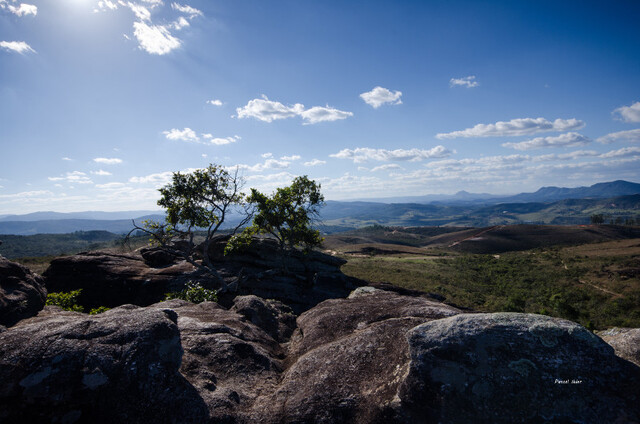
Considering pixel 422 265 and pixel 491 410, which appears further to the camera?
pixel 422 265

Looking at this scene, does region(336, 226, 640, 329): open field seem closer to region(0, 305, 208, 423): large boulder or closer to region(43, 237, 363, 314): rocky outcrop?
region(43, 237, 363, 314): rocky outcrop

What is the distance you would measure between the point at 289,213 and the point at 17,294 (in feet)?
64.2

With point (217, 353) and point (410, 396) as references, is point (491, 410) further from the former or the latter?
point (217, 353)

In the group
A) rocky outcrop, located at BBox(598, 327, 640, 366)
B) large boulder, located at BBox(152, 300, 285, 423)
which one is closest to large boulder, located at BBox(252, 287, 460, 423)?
large boulder, located at BBox(152, 300, 285, 423)

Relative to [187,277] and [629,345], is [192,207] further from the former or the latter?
[629,345]

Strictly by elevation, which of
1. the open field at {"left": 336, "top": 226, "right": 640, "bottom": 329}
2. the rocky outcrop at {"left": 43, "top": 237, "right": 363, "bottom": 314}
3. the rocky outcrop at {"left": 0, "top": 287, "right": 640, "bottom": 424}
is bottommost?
the open field at {"left": 336, "top": 226, "right": 640, "bottom": 329}

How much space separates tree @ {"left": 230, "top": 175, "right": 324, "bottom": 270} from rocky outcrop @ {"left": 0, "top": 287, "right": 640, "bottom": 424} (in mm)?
19948

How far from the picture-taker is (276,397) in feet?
26.0

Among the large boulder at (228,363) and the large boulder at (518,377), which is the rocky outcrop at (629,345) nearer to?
the large boulder at (518,377)

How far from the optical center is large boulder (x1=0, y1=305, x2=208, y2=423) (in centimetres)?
644

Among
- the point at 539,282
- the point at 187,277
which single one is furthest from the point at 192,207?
the point at 539,282

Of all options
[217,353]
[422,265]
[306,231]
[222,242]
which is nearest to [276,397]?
[217,353]

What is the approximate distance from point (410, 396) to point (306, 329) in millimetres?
6350

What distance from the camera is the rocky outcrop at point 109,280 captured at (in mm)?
25938
